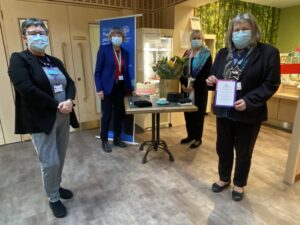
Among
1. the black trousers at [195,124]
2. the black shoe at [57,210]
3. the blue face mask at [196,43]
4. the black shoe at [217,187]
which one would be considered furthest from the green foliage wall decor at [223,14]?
the black shoe at [57,210]

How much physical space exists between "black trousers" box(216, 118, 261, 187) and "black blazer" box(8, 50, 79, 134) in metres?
1.47

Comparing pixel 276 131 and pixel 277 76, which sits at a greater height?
pixel 277 76

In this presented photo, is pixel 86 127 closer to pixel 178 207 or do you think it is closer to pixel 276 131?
pixel 178 207

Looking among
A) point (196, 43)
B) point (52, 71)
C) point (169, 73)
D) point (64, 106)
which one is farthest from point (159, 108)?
point (196, 43)

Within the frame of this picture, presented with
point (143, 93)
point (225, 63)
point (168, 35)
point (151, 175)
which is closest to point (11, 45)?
point (143, 93)

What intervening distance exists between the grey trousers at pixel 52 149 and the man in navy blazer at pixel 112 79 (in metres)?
1.15

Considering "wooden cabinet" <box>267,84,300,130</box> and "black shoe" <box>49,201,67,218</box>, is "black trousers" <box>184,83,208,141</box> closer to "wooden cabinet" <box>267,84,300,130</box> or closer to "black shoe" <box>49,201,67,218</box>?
"wooden cabinet" <box>267,84,300,130</box>

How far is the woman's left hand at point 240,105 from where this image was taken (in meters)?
1.66

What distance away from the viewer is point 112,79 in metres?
2.84

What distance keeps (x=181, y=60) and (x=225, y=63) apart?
2.30 feet

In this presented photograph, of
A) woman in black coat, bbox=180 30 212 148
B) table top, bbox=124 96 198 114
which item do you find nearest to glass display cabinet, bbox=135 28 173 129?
woman in black coat, bbox=180 30 212 148

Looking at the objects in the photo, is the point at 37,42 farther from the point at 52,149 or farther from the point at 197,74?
the point at 197,74

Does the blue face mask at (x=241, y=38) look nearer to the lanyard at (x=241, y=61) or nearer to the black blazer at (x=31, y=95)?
the lanyard at (x=241, y=61)

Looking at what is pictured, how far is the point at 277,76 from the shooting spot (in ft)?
5.39
